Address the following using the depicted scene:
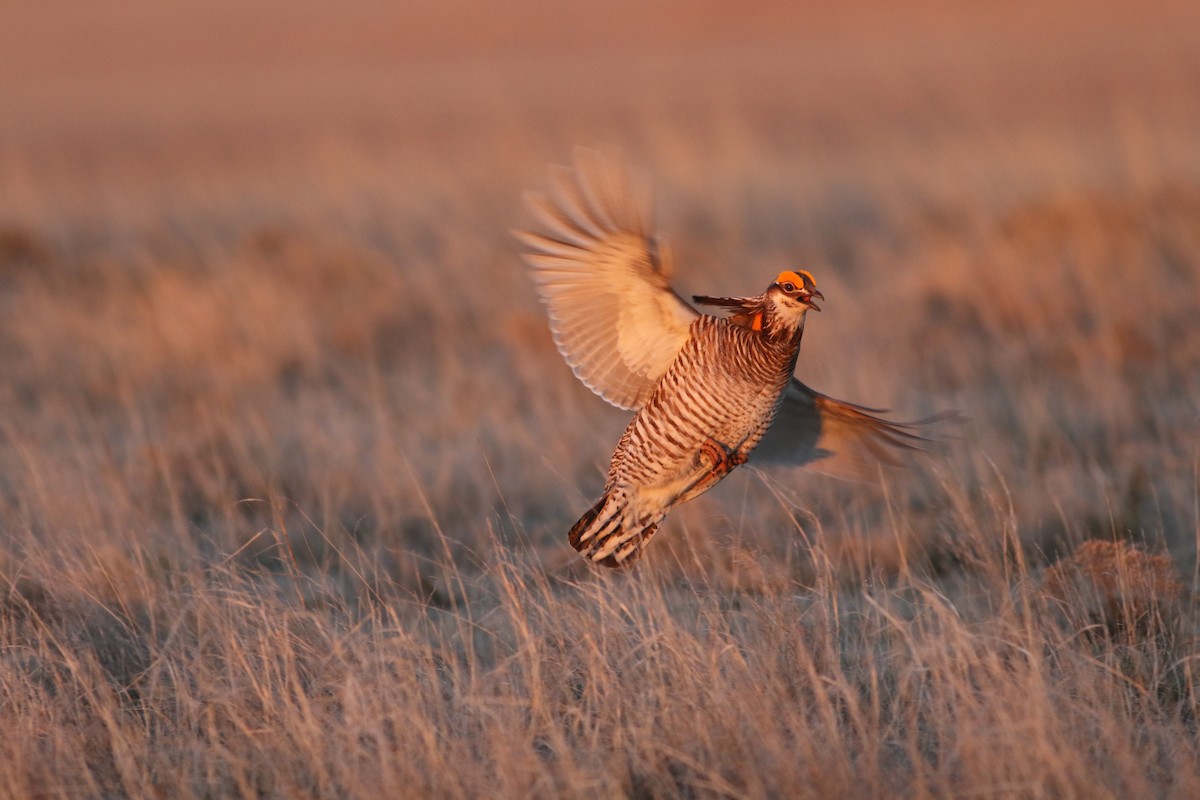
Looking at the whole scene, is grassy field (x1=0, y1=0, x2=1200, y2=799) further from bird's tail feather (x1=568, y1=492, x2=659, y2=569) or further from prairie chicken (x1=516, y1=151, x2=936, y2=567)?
prairie chicken (x1=516, y1=151, x2=936, y2=567)

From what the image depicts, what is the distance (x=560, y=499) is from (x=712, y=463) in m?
1.96

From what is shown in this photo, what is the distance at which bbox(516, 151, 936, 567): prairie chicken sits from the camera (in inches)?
153

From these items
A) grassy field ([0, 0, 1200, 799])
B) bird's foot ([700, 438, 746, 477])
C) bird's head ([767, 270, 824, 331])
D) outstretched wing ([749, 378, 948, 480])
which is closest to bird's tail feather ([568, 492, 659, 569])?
grassy field ([0, 0, 1200, 799])

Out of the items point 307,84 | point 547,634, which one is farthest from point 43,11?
point 547,634

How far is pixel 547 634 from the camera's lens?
398 centimetres

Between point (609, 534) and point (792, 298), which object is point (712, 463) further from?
point (792, 298)

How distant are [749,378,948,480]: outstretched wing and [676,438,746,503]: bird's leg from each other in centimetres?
44

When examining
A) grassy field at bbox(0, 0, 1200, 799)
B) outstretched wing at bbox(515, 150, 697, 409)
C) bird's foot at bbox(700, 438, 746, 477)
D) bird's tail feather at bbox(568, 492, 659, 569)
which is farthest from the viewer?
bird's tail feather at bbox(568, 492, 659, 569)

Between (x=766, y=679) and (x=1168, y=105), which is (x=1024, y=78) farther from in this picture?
(x=766, y=679)

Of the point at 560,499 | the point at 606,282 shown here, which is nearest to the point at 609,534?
the point at 606,282

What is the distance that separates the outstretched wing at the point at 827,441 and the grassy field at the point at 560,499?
0.28 meters

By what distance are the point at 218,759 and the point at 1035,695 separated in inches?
78.8

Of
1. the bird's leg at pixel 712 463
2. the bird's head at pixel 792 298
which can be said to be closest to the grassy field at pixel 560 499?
the bird's leg at pixel 712 463

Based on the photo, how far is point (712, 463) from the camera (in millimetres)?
4160
